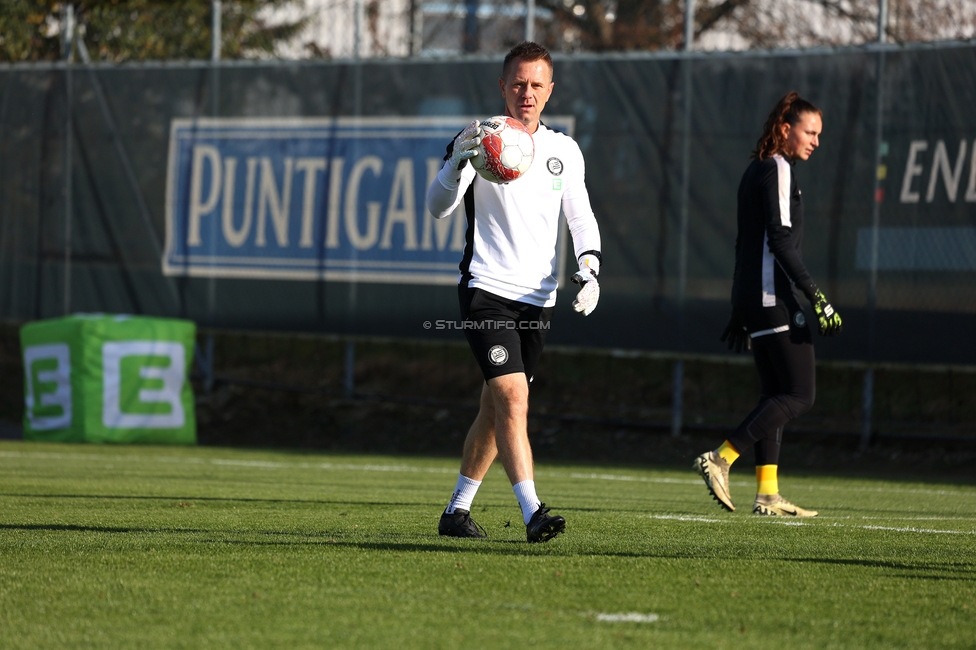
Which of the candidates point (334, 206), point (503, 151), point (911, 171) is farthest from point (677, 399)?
point (503, 151)

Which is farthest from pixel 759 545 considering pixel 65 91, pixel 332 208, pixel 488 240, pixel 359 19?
pixel 65 91

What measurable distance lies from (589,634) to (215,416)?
11.5 m

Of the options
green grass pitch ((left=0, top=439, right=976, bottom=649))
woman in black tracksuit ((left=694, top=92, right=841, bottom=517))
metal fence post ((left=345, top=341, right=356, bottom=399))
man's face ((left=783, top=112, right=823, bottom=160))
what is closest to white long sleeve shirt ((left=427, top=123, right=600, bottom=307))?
green grass pitch ((left=0, top=439, right=976, bottom=649))

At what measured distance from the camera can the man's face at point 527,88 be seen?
18.1ft

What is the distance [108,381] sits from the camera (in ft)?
41.1

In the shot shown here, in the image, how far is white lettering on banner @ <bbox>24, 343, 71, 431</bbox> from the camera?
12.6 meters

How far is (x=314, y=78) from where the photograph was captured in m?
13.5

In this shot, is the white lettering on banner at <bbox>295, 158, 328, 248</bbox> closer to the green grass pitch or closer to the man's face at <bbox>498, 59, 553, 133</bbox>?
the green grass pitch

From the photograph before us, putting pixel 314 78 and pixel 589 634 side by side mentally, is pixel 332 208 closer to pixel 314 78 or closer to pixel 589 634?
pixel 314 78

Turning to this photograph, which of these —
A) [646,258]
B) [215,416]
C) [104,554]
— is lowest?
[215,416]

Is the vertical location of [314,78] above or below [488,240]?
→ above

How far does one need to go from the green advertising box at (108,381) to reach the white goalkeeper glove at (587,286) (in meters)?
7.95

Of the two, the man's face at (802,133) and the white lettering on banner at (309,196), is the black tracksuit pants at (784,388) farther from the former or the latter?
the white lettering on banner at (309,196)

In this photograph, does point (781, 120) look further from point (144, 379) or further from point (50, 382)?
point (50, 382)
